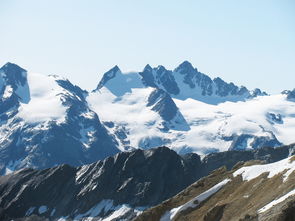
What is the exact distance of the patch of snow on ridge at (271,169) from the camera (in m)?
93.3

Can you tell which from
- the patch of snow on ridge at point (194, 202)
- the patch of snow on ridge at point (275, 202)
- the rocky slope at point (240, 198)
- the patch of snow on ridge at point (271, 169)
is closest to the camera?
the rocky slope at point (240, 198)

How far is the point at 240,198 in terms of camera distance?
94500 mm

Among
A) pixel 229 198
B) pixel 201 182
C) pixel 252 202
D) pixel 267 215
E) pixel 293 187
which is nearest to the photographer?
pixel 267 215

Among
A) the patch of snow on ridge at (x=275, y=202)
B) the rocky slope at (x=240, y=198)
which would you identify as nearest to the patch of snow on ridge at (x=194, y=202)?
the rocky slope at (x=240, y=198)

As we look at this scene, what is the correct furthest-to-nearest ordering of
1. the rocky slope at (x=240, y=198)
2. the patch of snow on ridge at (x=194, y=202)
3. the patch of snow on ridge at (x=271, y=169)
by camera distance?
the patch of snow on ridge at (x=194, y=202)
the patch of snow on ridge at (x=271, y=169)
the rocky slope at (x=240, y=198)

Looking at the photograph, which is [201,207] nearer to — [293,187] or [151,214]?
[151,214]

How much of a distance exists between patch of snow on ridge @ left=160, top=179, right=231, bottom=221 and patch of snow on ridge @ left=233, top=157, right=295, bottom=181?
13.4ft

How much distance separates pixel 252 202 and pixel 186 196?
32.7 meters

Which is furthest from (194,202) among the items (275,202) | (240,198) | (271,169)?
(275,202)

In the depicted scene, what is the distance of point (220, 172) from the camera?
129 metres

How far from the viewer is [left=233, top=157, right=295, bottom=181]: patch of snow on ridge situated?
93.3 m

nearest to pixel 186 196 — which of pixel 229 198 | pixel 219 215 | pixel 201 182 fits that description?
pixel 201 182

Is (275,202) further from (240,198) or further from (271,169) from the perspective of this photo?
(271,169)

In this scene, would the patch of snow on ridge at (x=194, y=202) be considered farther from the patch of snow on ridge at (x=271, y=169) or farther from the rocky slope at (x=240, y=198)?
the patch of snow on ridge at (x=271, y=169)
